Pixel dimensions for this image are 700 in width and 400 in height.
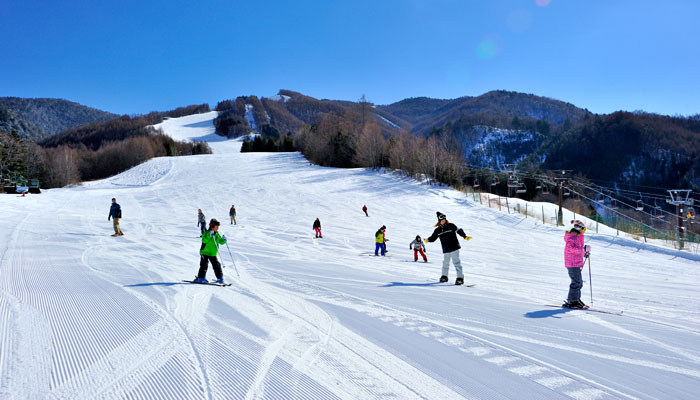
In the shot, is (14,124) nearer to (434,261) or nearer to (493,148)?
(434,261)

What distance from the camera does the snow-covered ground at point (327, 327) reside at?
3.38m

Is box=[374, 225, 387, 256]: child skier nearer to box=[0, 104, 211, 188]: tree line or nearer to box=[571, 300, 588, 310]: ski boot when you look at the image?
box=[571, 300, 588, 310]: ski boot

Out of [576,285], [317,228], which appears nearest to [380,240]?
[317,228]

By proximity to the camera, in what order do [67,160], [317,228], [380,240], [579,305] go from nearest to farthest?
1. [579,305]
2. [380,240]
3. [317,228]
4. [67,160]

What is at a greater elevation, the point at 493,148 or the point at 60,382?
the point at 493,148

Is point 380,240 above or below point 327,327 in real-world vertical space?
below

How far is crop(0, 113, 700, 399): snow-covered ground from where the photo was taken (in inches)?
133

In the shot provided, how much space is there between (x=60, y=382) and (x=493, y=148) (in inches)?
7566

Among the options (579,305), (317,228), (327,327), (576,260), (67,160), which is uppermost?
(67,160)

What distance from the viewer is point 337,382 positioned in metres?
3.44

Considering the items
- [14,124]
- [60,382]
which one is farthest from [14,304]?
[14,124]

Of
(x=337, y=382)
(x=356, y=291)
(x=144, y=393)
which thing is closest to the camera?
(x=144, y=393)

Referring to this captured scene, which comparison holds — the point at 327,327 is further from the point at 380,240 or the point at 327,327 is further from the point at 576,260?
the point at 380,240

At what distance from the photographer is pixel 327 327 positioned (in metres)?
4.96
